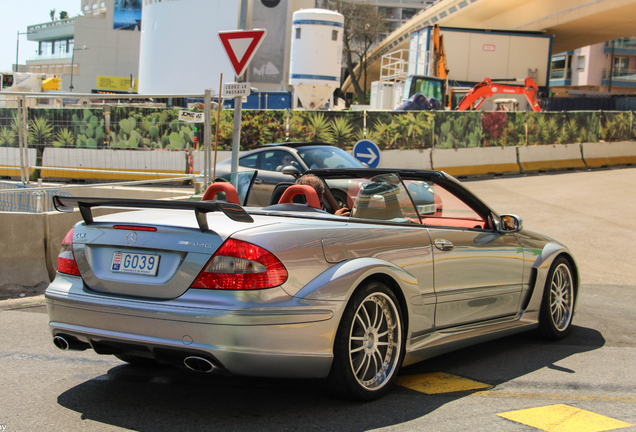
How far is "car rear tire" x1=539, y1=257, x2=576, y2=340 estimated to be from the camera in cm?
542

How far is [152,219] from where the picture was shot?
3732 mm

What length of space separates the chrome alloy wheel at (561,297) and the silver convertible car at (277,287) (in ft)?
3.85

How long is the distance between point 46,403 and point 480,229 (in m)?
3.13

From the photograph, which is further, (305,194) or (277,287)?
(305,194)

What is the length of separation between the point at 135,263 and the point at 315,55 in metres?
31.8

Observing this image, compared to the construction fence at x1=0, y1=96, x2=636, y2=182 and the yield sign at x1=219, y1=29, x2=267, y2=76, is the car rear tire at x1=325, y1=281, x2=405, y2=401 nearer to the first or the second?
the yield sign at x1=219, y1=29, x2=267, y2=76

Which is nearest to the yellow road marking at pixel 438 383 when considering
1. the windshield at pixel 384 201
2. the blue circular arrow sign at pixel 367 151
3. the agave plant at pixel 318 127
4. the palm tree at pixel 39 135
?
the windshield at pixel 384 201

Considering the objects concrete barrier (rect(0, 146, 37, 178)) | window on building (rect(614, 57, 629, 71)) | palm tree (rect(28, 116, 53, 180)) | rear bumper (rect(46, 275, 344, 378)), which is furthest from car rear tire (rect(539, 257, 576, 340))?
window on building (rect(614, 57, 629, 71))

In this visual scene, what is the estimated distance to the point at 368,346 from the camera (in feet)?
12.5

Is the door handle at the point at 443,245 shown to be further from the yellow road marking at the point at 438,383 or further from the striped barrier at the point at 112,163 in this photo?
the striped barrier at the point at 112,163

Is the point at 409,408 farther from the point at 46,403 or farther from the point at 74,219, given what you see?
the point at 74,219

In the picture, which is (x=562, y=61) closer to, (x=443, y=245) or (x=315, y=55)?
(x=315, y=55)

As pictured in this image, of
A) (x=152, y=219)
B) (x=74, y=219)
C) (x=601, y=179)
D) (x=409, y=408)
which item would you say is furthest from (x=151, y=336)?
(x=601, y=179)

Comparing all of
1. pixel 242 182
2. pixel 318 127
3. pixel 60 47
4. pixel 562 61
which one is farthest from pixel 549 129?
pixel 60 47
